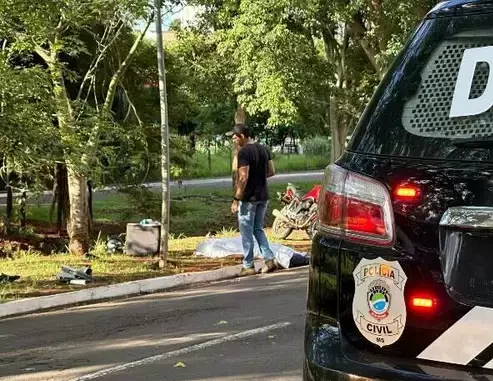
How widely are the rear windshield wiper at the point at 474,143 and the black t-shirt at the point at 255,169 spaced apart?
752cm

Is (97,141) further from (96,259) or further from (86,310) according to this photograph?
(86,310)

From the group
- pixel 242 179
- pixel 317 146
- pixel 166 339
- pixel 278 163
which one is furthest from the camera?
pixel 317 146

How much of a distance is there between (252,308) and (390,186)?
209 inches

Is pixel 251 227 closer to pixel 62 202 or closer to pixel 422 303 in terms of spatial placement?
pixel 422 303

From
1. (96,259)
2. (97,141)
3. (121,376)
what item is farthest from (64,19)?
(121,376)

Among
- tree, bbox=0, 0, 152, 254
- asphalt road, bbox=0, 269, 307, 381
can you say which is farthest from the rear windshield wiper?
tree, bbox=0, 0, 152, 254

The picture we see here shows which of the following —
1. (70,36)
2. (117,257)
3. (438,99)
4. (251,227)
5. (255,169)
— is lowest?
(117,257)

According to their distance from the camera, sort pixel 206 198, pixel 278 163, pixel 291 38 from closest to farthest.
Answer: pixel 291 38, pixel 206 198, pixel 278 163

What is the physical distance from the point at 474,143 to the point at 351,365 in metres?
0.81

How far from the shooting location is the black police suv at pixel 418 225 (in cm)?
223

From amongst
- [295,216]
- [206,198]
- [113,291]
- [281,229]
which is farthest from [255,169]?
[206,198]

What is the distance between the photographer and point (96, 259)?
11.8 meters

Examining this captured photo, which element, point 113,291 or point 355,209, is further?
point 113,291

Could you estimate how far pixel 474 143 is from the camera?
2.30 metres
